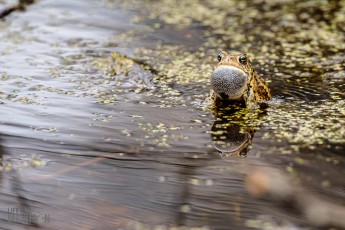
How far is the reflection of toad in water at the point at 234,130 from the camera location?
419 centimetres

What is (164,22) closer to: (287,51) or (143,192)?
(287,51)

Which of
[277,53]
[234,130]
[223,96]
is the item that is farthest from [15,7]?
[234,130]

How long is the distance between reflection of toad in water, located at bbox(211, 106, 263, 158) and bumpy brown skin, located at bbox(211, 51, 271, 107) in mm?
98

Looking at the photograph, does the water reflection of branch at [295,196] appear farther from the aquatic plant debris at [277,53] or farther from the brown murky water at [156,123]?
the aquatic plant debris at [277,53]

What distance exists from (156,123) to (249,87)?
83 centimetres

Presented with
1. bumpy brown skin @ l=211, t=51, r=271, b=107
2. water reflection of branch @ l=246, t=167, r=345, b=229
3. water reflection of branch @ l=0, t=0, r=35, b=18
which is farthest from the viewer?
water reflection of branch @ l=0, t=0, r=35, b=18

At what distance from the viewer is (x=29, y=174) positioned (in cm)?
374

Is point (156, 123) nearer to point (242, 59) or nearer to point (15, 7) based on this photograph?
point (242, 59)

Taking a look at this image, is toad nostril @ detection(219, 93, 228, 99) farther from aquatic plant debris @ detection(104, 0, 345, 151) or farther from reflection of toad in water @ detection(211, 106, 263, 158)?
aquatic plant debris @ detection(104, 0, 345, 151)

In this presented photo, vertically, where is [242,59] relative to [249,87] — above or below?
above

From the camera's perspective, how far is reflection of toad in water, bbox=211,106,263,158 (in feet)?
13.8

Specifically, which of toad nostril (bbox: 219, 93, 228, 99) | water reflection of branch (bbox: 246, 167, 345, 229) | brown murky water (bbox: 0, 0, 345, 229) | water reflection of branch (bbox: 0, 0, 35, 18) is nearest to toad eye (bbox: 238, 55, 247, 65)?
toad nostril (bbox: 219, 93, 228, 99)

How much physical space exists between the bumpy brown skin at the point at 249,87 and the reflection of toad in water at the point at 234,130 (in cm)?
10

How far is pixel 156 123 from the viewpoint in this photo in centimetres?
458
